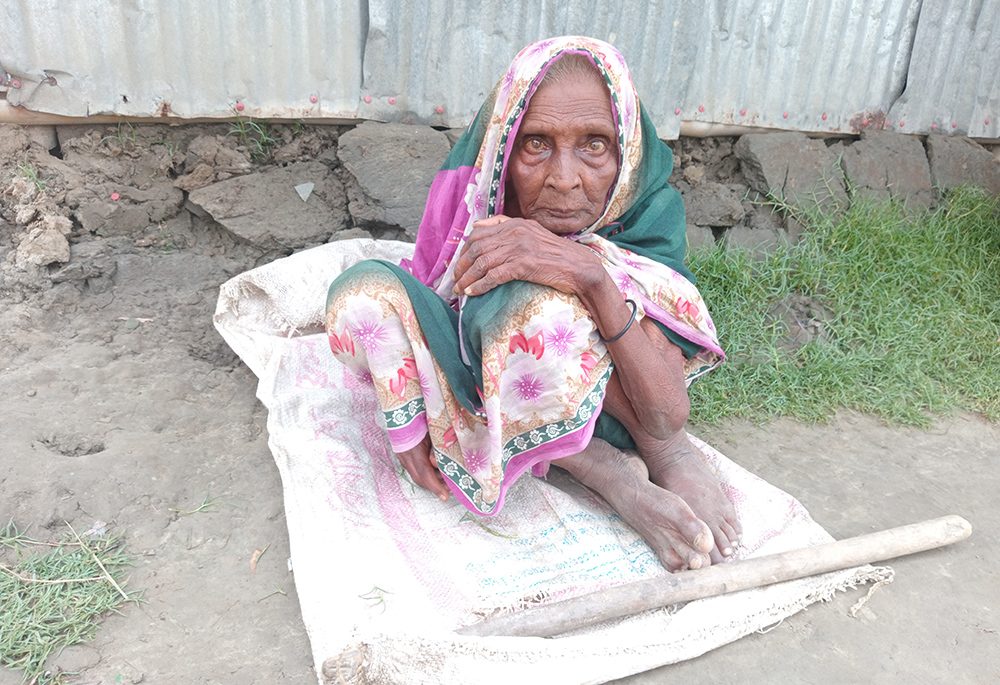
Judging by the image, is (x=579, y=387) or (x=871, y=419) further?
(x=871, y=419)

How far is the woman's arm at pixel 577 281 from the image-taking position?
181cm

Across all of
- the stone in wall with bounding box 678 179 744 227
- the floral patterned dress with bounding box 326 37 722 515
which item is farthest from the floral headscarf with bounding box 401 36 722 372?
the stone in wall with bounding box 678 179 744 227

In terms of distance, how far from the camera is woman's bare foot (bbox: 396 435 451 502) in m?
2.12

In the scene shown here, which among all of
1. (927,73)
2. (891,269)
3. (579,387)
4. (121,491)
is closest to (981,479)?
(891,269)

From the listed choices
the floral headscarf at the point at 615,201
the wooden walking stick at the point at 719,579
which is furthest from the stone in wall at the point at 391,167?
the wooden walking stick at the point at 719,579

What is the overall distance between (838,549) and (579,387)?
81 centimetres

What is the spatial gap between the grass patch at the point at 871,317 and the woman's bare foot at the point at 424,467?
3.53ft

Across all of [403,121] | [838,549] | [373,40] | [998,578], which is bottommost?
[998,578]

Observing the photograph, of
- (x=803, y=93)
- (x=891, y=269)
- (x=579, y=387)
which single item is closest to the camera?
(x=579, y=387)

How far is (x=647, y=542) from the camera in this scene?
6.69ft

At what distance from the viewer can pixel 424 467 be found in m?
2.14

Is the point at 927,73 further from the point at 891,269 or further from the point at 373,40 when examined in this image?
the point at 373,40

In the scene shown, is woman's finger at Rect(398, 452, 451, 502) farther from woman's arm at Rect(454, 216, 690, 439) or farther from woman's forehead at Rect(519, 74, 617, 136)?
woman's forehead at Rect(519, 74, 617, 136)

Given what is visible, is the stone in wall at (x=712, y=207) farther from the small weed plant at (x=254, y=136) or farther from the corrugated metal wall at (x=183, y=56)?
the small weed plant at (x=254, y=136)
